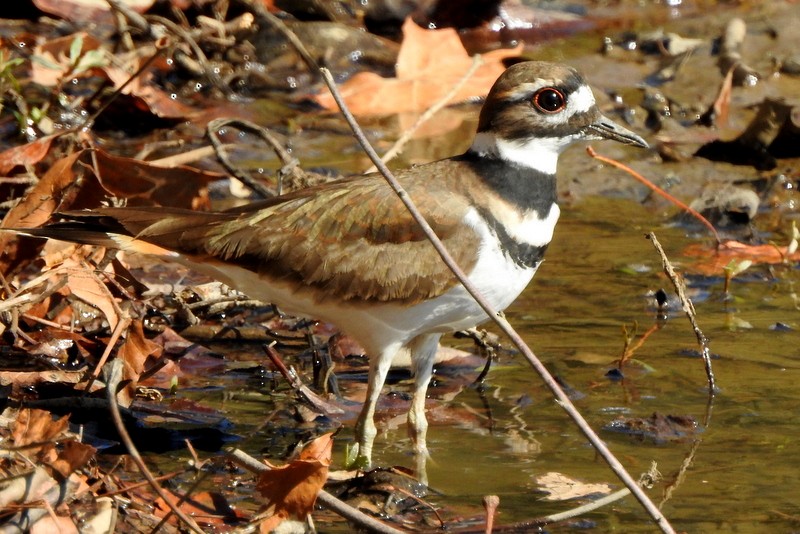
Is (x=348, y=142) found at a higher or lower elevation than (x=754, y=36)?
lower

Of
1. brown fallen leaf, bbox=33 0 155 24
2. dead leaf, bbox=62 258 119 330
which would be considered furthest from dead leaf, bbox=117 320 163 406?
brown fallen leaf, bbox=33 0 155 24

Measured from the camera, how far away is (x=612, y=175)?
29.2 feet

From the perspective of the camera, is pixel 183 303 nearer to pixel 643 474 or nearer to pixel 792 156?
pixel 643 474

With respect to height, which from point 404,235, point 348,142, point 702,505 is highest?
point 404,235

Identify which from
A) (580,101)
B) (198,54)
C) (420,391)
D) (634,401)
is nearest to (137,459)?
(420,391)

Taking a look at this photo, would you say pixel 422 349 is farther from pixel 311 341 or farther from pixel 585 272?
pixel 585 272

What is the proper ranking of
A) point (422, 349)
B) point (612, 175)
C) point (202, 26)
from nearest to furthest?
1. point (422, 349)
2. point (612, 175)
3. point (202, 26)

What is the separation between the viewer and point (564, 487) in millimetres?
4934

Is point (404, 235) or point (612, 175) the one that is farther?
point (612, 175)

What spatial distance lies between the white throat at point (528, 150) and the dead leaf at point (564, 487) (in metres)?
1.26

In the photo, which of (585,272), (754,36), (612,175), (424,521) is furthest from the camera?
(754,36)

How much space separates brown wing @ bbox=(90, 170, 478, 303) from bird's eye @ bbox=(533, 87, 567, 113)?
473 millimetres

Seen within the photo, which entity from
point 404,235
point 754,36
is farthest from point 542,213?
point 754,36

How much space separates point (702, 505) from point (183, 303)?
263 centimetres
